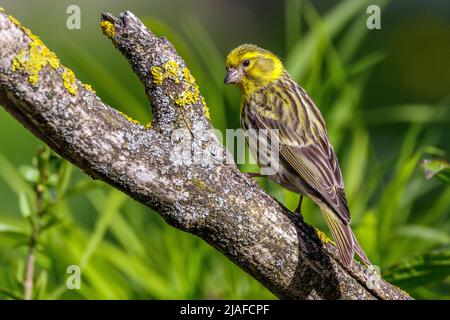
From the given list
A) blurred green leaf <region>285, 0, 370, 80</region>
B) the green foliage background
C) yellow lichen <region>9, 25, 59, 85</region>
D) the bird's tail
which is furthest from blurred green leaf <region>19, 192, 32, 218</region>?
blurred green leaf <region>285, 0, 370, 80</region>

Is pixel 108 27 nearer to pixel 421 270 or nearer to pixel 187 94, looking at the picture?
pixel 187 94

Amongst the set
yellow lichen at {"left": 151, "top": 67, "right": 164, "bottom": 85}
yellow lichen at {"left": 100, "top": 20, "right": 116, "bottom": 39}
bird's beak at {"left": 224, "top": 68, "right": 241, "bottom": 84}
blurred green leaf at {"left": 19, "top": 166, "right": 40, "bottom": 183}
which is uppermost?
bird's beak at {"left": 224, "top": 68, "right": 241, "bottom": 84}

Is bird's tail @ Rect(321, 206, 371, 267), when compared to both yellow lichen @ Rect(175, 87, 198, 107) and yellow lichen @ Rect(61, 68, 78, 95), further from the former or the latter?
yellow lichen @ Rect(61, 68, 78, 95)

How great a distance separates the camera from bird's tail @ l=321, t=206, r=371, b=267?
2.34m

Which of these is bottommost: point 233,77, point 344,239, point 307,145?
point 344,239

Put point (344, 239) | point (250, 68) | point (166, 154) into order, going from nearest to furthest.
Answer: point (166, 154) < point (344, 239) < point (250, 68)

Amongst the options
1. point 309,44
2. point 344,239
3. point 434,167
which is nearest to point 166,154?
point 344,239

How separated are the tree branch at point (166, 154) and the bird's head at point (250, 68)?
0.99 meters

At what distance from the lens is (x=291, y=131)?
2.97m

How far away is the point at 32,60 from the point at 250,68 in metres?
1.34

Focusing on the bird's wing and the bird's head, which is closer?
the bird's wing

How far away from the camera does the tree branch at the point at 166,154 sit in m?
1.99
